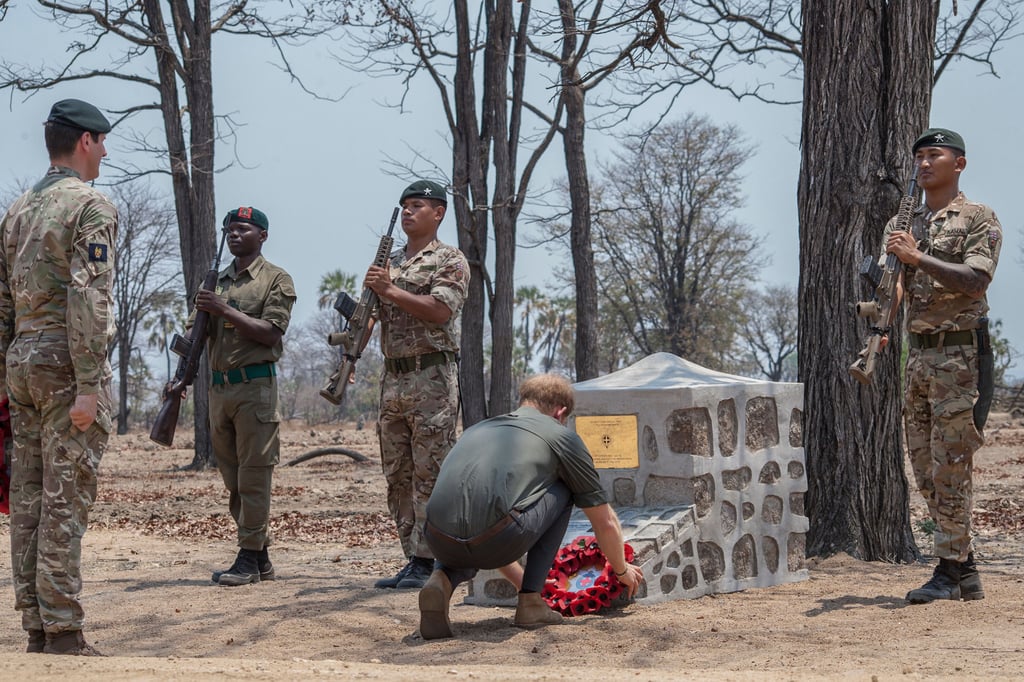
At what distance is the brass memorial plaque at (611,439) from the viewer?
235 inches

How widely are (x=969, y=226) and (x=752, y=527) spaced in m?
1.96

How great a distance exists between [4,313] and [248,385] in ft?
6.98

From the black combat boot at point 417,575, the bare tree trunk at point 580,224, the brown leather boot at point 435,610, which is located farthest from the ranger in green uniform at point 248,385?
the bare tree trunk at point 580,224

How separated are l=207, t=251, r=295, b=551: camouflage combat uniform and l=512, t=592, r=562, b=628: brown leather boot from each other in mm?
2202

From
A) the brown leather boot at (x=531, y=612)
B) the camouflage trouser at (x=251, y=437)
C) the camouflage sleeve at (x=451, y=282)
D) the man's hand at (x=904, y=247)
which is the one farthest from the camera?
the camouflage trouser at (x=251, y=437)

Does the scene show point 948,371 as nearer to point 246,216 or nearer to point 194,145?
point 246,216

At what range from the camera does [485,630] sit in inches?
198

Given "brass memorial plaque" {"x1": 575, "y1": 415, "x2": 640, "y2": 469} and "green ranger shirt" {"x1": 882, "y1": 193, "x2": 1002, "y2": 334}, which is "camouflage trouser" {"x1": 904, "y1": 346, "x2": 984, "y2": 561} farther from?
"brass memorial plaque" {"x1": 575, "y1": 415, "x2": 640, "y2": 469}

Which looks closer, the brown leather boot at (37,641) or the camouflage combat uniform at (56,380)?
the camouflage combat uniform at (56,380)

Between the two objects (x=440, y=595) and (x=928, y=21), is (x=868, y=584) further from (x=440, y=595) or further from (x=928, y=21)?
(x=928, y=21)

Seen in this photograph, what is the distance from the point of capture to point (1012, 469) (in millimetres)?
15547

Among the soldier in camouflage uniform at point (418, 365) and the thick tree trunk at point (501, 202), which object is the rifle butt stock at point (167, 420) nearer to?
the soldier in camouflage uniform at point (418, 365)

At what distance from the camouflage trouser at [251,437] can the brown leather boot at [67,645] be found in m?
2.25

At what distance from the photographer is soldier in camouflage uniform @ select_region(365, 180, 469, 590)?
20.3 ft
